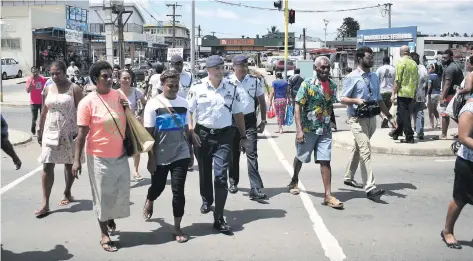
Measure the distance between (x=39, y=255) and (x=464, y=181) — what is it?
4.11 metres

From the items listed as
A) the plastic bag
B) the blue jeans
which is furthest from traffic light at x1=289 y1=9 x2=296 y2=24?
the blue jeans

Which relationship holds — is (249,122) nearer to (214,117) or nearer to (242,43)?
(214,117)

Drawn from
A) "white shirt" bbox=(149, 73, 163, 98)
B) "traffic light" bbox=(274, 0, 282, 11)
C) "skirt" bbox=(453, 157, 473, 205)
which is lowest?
"skirt" bbox=(453, 157, 473, 205)

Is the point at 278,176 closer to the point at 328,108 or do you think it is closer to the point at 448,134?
the point at 328,108

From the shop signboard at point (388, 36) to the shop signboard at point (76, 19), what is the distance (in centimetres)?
3059

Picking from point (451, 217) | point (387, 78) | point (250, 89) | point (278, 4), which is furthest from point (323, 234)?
point (278, 4)

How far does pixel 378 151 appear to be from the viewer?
403 inches

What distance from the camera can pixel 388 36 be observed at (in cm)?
3297

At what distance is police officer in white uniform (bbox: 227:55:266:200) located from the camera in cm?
696

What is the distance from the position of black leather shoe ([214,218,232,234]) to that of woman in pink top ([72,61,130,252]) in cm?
102

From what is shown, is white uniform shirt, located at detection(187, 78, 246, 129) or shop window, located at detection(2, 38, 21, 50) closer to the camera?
white uniform shirt, located at detection(187, 78, 246, 129)

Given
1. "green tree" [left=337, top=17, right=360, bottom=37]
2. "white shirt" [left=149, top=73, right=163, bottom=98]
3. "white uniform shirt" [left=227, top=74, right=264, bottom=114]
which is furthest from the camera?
"green tree" [left=337, top=17, right=360, bottom=37]

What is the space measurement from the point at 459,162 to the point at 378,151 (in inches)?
212

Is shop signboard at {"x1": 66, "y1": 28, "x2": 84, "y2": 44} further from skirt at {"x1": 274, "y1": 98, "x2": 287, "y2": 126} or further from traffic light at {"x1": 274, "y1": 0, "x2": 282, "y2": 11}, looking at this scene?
skirt at {"x1": 274, "y1": 98, "x2": 287, "y2": 126}
